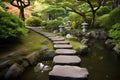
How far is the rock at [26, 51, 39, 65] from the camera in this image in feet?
22.1

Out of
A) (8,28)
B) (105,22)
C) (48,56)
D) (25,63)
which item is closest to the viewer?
(25,63)

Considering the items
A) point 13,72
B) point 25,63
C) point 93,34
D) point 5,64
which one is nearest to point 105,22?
point 93,34

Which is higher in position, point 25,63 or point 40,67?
point 25,63

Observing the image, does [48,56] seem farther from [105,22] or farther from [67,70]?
[105,22]

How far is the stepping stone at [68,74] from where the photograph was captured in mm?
4500

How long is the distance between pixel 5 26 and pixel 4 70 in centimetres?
212

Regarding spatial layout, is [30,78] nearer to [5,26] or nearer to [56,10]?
[5,26]

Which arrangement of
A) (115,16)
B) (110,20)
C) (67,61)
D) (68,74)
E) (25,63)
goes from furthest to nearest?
(110,20), (115,16), (25,63), (67,61), (68,74)

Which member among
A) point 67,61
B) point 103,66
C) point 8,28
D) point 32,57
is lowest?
point 103,66

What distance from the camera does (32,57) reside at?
273 inches

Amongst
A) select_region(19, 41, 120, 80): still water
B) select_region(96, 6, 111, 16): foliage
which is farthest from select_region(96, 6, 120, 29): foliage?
select_region(19, 41, 120, 80): still water

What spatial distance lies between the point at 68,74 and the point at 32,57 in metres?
2.69

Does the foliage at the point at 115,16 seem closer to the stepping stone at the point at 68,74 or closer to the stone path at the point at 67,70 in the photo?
the stone path at the point at 67,70

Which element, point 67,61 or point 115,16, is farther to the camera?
point 115,16
